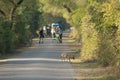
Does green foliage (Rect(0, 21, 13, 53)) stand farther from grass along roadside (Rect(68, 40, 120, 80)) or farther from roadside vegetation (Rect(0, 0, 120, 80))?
grass along roadside (Rect(68, 40, 120, 80))

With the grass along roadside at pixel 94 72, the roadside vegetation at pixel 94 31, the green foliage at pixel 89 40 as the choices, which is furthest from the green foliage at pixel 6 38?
the grass along roadside at pixel 94 72

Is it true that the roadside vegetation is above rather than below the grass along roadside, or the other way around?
above

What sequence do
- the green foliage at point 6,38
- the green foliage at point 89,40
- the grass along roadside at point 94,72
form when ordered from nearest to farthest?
1. the grass along roadside at point 94,72
2. the green foliage at point 89,40
3. the green foliage at point 6,38

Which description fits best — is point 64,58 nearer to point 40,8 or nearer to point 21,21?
point 21,21

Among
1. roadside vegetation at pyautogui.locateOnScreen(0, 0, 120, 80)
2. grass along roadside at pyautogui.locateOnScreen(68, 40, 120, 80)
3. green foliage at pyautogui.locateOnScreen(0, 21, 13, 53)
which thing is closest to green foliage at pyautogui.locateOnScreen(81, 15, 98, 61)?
roadside vegetation at pyautogui.locateOnScreen(0, 0, 120, 80)

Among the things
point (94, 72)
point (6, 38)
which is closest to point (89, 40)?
point (94, 72)

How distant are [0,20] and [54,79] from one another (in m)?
15.3

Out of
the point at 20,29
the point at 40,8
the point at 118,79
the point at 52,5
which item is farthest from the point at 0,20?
the point at 40,8

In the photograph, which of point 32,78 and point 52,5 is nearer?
point 32,78

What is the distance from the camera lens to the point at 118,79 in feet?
50.6

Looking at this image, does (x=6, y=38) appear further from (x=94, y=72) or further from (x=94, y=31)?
(x=94, y=72)

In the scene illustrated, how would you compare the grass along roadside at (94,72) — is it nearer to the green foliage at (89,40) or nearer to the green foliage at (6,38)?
the green foliage at (89,40)

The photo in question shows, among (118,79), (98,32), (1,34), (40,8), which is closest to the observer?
(118,79)

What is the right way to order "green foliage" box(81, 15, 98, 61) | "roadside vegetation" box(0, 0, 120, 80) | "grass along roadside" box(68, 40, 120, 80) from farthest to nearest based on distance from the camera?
"green foliage" box(81, 15, 98, 61), "grass along roadside" box(68, 40, 120, 80), "roadside vegetation" box(0, 0, 120, 80)
